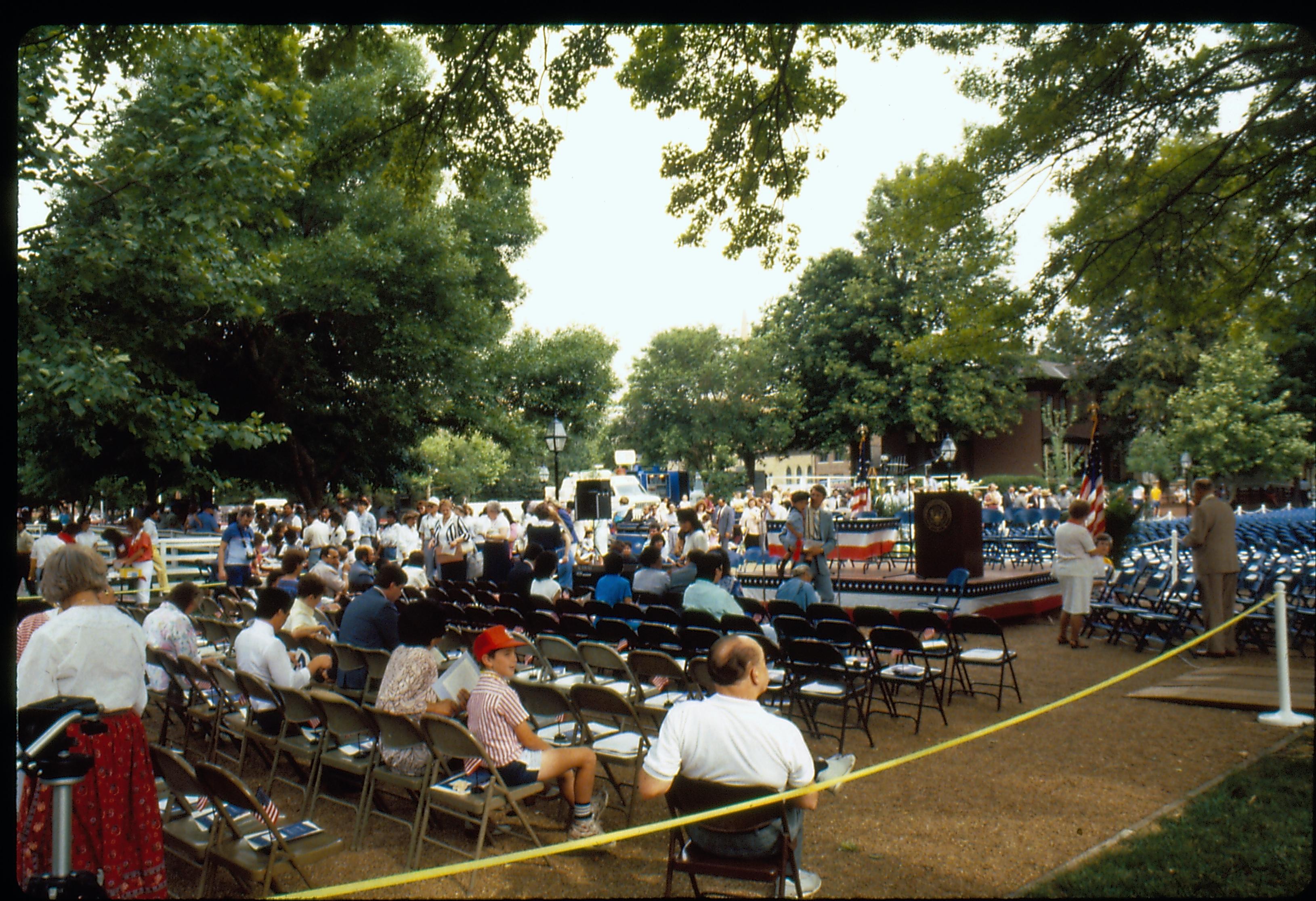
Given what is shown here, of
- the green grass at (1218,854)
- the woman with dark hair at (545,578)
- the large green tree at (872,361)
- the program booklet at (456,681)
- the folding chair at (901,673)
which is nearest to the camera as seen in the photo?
the green grass at (1218,854)

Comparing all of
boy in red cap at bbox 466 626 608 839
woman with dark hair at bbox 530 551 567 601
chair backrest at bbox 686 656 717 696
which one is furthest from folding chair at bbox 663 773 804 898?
woman with dark hair at bbox 530 551 567 601

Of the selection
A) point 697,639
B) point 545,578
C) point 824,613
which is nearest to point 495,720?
point 697,639

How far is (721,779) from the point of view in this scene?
3.28 metres

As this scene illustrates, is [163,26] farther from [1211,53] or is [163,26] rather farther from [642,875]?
[1211,53]

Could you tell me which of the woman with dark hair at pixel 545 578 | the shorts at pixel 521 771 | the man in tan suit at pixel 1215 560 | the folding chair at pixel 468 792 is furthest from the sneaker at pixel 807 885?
the man in tan suit at pixel 1215 560

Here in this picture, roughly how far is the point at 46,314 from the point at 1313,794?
13.6 m

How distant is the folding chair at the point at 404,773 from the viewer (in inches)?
167

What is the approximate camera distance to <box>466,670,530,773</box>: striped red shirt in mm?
4320

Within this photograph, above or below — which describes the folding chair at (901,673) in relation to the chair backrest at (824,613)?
below

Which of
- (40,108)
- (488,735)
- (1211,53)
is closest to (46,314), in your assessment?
(40,108)

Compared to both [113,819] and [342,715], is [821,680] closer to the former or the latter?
[342,715]

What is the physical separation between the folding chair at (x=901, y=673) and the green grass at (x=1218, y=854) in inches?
78.4

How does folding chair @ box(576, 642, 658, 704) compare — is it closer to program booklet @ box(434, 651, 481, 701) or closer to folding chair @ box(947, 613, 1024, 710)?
program booklet @ box(434, 651, 481, 701)

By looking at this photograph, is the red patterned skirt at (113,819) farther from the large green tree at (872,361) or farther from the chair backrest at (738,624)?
the large green tree at (872,361)
